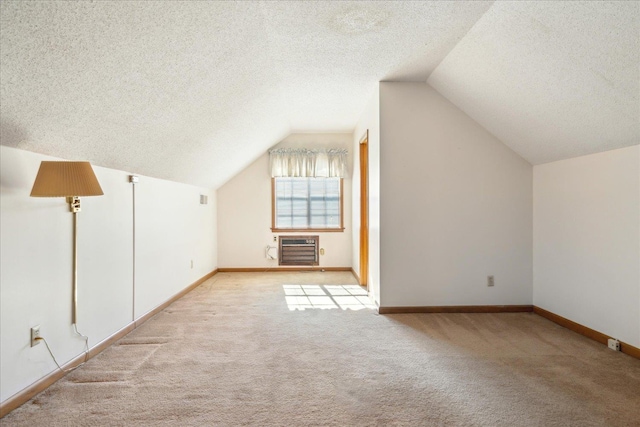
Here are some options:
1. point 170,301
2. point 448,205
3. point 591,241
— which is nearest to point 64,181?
point 170,301

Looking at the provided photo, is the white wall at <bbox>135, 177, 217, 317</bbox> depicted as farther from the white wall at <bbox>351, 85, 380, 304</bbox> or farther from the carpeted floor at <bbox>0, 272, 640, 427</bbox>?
the white wall at <bbox>351, 85, 380, 304</bbox>

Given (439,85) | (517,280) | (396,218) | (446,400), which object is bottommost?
(446,400)

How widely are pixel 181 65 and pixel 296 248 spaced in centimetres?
434

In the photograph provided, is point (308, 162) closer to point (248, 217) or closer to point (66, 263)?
point (248, 217)

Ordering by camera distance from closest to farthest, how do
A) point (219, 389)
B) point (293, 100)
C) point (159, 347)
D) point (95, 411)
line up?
point (95, 411) → point (219, 389) → point (159, 347) → point (293, 100)

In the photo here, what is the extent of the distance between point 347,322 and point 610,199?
2424 millimetres

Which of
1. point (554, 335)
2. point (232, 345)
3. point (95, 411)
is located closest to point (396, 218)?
point (554, 335)

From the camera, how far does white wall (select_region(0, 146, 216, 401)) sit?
2043mm

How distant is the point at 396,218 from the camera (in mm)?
3982

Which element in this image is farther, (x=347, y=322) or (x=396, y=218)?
(x=396, y=218)

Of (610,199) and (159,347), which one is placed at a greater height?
(610,199)

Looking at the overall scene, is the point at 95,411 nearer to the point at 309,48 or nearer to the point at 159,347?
the point at 159,347

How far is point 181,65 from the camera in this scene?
2.46 metres

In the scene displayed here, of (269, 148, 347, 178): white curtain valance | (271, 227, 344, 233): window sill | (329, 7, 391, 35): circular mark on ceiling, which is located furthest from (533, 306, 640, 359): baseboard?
(269, 148, 347, 178): white curtain valance
